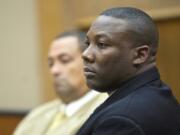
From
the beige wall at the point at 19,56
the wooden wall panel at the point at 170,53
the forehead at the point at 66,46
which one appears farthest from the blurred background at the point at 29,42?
the forehead at the point at 66,46

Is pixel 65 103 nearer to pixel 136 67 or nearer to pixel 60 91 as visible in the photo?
pixel 60 91

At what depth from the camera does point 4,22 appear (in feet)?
11.1

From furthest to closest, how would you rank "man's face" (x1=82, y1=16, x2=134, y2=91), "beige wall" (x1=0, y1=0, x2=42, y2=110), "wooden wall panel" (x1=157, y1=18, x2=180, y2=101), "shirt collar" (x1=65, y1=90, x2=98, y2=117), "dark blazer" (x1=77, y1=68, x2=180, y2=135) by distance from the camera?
1. "beige wall" (x1=0, y1=0, x2=42, y2=110)
2. "wooden wall panel" (x1=157, y1=18, x2=180, y2=101)
3. "shirt collar" (x1=65, y1=90, x2=98, y2=117)
4. "man's face" (x1=82, y1=16, x2=134, y2=91)
5. "dark blazer" (x1=77, y1=68, x2=180, y2=135)

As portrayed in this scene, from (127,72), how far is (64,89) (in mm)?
1059

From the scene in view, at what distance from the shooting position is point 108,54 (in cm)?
136

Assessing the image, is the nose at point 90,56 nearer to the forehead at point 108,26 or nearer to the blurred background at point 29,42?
the forehead at point 108,26

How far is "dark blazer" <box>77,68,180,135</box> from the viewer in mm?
1230

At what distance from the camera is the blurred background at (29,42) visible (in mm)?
3105

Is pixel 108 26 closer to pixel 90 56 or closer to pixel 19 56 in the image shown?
pixel 90 56

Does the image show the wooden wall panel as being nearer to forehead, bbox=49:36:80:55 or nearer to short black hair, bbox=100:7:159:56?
forehead, bbox=49:36:80:55

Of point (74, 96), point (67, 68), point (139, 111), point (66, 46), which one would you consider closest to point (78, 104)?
point (74, 96)

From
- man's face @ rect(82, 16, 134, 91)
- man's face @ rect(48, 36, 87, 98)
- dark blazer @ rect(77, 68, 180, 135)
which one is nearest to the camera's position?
dark blazer @ rect(77, 68, 180, 135)

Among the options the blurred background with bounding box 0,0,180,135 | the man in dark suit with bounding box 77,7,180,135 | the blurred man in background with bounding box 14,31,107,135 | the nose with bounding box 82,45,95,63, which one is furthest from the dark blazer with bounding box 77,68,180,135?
the blurred background with bounding box 0,0,180,135

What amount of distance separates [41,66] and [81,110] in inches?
46.3
